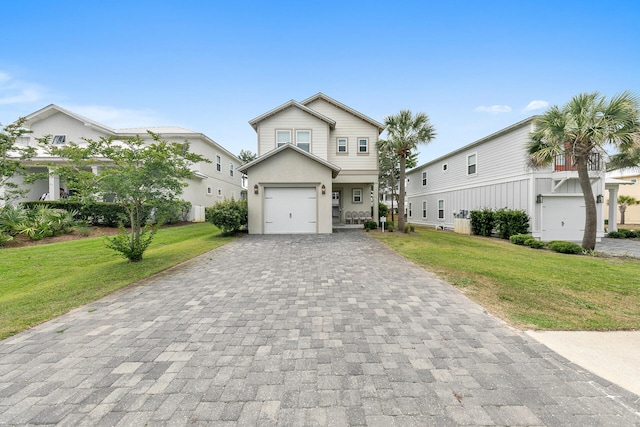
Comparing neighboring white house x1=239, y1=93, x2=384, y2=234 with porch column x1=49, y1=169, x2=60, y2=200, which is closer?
neighboring white house x1=239, y1=93, x2=384, y2=234

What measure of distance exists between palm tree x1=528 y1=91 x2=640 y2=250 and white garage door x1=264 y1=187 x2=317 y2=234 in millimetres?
10345

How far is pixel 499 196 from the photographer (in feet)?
48.3

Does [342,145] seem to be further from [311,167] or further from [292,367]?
[292,367]

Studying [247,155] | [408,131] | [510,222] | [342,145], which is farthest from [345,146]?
[247,155]

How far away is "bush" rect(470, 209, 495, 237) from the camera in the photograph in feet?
47.8

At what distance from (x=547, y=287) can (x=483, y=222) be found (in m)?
10.8

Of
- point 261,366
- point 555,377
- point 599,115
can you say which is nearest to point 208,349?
point 261,366

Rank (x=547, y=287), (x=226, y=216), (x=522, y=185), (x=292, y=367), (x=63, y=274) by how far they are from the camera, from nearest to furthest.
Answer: (x=292, y=367)
(x=547, y=287)
(x=63, y=274)
(x=226, y=216)
(x=522, y=185)

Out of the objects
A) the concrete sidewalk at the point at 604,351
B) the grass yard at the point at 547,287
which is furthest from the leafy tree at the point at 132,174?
the concrete sidewalk at the point at 604,351

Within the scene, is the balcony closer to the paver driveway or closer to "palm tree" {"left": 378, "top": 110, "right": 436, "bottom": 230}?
"palm tree" {"left": 378, "top": 110, "right": 436, "bottom": 230}

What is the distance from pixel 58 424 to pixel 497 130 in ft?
59.9

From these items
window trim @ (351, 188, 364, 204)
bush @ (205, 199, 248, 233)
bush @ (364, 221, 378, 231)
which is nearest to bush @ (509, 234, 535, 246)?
bush @ (364, 221, 378, 231)

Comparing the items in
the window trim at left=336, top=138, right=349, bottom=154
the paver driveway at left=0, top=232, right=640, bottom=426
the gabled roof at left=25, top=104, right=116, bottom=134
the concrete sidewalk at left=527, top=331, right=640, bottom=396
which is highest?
the gabled roof at left=25, top=104, right=116, bottom=134

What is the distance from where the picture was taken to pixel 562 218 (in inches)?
517
